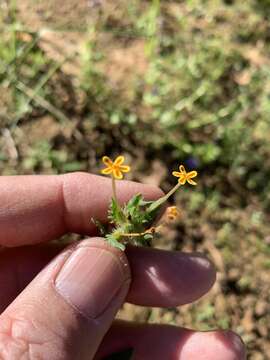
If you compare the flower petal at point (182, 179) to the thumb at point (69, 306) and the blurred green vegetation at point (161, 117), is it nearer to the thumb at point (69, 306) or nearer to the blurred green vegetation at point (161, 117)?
the thumb at point (69, 306)

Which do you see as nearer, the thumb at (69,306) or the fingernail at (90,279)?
the thumb at (69,306)

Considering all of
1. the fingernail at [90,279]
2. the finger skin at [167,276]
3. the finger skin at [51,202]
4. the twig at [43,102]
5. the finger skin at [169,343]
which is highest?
the twig at [43,102]

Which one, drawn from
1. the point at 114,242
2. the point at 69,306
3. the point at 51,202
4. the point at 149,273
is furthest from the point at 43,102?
the point at 69,306

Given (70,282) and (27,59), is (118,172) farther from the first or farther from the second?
(27,59)

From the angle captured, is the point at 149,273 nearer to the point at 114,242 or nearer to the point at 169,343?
the point at 169,343

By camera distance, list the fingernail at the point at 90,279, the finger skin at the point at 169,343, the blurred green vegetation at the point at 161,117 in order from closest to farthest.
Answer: the fingernail at the point at 90,279, the finger skin at the point at 169,343, the blurred green vegetation at the point at 161,117

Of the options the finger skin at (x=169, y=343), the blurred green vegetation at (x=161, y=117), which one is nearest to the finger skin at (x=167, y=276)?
the finger skin at (x=169, y=343)
